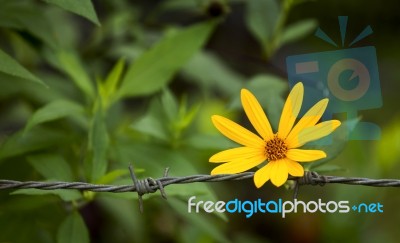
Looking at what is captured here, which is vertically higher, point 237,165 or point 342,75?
point 342,75

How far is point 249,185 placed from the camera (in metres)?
1.61

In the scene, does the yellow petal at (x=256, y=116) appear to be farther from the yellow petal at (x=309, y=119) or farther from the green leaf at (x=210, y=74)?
the green leaf at (x=210, y=74)

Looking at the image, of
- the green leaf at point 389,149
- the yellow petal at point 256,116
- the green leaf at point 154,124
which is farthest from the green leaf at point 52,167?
the green leaf at point 389,149

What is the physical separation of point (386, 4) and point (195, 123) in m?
0.72

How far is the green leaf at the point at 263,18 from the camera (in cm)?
113

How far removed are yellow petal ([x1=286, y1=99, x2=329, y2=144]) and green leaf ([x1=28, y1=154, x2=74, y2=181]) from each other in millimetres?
368

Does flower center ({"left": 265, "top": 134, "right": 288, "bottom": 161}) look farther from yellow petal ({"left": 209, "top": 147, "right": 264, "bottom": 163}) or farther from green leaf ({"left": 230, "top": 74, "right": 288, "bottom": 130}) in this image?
green leaf ({"left": 230, "top": 74, "right": 288, "bottom": 130})

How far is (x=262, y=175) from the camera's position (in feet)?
1.99

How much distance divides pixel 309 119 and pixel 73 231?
0.37 metres

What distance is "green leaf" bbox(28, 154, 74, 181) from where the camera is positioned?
2.81ft

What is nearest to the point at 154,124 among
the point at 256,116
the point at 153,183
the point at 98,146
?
the point at 98,146

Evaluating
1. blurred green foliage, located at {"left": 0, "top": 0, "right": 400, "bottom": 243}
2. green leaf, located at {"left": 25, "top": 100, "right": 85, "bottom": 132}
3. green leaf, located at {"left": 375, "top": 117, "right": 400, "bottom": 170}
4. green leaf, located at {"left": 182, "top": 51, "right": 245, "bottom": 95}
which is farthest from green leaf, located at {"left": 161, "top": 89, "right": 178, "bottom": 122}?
green leaf, located at {"left": 375, "top": 117, "right": 400, "bottom": 170}

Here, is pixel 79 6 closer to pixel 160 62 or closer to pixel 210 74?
pixel 160 62

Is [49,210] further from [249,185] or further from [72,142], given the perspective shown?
[249,185]
